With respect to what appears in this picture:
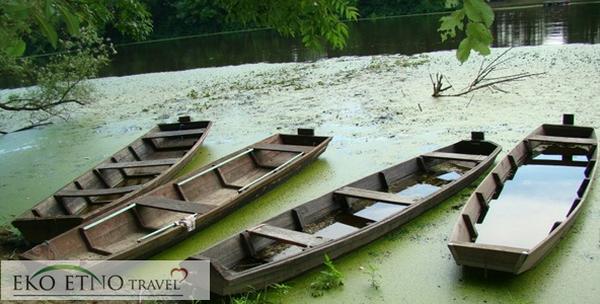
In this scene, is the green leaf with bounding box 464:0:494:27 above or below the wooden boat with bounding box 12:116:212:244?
above

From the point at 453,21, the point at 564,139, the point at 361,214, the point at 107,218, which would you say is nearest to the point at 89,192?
the point at 107,218

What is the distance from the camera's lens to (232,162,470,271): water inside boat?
407 cm

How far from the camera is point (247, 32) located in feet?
103

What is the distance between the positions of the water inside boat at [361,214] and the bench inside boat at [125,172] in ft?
5.73

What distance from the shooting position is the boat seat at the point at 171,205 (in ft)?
14.9

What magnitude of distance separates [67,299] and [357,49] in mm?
15139

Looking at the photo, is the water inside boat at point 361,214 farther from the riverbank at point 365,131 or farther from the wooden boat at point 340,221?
the riverbank at point 365,131

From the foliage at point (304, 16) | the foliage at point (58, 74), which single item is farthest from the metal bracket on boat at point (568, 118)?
the foliage at point (58, 74)

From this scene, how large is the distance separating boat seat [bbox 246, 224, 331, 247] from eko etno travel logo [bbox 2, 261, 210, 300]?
0.63 metres

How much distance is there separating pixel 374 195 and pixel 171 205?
1.72 meters

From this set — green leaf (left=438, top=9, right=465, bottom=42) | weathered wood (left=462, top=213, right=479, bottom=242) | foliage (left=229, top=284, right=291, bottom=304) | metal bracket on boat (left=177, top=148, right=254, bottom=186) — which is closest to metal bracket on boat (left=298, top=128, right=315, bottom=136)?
metal bracket on boat (left=177, top=148, right=254, bottom=186)

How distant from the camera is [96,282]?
3.63m

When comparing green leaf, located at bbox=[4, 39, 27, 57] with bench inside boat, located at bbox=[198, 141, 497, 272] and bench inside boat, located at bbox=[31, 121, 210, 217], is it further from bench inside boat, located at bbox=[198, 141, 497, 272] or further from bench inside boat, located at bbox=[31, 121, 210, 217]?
bench inside boat, located at bbox=[31, 121, 210, 217]

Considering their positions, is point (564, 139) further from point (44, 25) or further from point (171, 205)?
point (44, 25)
